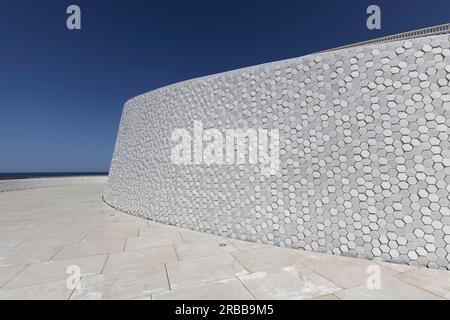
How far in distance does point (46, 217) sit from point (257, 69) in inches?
314

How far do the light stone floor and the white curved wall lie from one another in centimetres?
42

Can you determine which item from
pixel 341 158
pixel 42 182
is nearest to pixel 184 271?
pixel 341 158

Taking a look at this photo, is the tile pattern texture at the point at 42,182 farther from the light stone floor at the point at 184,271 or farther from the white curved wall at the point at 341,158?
the white curved wall at the point at 341,158

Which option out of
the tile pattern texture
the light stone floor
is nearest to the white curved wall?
the light stone floor

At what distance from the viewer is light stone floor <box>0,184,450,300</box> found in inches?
111

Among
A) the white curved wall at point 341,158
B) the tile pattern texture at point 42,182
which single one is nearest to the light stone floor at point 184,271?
the white curved wall at point 341,158

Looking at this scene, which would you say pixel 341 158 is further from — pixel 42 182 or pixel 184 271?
pixel 42 182

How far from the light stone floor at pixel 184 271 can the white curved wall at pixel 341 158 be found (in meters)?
0.42

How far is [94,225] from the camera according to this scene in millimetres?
6309

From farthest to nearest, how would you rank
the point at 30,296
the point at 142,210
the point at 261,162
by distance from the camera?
the point at 142,210 < the point at 261,162 < the point at 30,296

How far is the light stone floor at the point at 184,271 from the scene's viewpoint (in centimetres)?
282

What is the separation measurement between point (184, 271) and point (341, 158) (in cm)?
338
